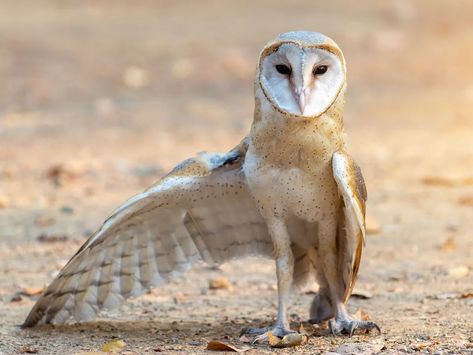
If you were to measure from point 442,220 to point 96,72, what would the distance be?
781 centimetres

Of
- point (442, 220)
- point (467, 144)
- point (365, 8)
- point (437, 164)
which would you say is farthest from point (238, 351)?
point (365, 8)

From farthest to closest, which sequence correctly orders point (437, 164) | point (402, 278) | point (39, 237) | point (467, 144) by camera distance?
point (467, 144) < point (437, 164) < point (39, 237) < point (402, 278)

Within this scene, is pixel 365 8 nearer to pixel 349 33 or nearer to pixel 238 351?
pixel 349 33

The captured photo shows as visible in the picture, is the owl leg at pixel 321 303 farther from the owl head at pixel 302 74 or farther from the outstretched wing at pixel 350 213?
the owl head at pixel 302 74

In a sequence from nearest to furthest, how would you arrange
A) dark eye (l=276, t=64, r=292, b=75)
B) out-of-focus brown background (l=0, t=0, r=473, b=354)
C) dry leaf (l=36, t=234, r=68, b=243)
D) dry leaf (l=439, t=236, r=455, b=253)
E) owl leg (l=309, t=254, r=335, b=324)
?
dark eye (l=276, t=64, r=292, b=75), owl leg (l=309, t=254, r=335, b=324), out-of-focus brown background (l=0, t=0, r=473, b=354), dry leaf (l=439, t=236, r=455, b=253), dry leaf (l=36, t=234, r=68, b=243)

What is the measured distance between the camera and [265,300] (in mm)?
6250

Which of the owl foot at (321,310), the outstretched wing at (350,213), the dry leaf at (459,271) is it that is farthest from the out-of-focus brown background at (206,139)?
the outstretched wing at (350,213)

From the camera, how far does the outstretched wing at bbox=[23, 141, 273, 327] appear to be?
5.34 metres

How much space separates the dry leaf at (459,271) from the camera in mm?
6641

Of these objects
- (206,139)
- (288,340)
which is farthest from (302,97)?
(206,139)

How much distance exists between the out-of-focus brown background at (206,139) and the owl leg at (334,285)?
0.27ft

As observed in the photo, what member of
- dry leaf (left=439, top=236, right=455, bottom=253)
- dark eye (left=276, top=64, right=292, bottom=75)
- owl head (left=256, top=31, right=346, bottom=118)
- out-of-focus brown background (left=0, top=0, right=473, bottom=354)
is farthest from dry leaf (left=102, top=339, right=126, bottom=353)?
dry leaf (left=439, top=236, right=455, bottom=253)

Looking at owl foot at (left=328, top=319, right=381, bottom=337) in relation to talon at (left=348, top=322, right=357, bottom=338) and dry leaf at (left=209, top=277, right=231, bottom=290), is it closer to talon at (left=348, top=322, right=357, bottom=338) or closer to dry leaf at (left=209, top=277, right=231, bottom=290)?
talon at (left=348, top=322, right=357, bottom=338)

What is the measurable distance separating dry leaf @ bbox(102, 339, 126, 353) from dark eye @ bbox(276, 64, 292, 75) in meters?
1.43
